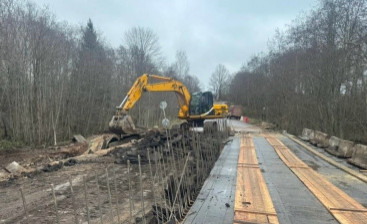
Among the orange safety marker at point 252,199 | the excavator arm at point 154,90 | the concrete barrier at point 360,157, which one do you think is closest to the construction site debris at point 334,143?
the concrete barrier at point 360,157

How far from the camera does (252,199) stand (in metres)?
4.52

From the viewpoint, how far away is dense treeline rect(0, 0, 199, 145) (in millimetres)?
14102

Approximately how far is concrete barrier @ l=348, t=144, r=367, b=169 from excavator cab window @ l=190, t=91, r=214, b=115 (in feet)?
36.7

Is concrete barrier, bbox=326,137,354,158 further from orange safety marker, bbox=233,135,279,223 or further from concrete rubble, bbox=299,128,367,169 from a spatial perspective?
orange safety marker, bbox=233,135,279,223

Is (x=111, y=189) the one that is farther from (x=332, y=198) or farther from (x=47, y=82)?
(x=47, y=82)

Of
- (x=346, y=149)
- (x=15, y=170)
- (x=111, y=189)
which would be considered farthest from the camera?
(x=346, y=149)

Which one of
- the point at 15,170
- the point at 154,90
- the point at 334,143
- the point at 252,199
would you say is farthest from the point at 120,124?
the point at 252,199

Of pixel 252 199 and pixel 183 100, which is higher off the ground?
pixel 183 100

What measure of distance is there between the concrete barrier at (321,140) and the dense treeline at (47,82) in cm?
1308

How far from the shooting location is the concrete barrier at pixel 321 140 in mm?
11090

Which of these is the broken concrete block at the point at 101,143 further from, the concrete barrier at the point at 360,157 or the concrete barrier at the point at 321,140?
the concrete barrier at the point at 360,157

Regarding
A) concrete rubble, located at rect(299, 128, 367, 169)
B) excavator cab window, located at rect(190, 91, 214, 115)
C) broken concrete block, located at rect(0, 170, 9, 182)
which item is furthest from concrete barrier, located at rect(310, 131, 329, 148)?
broken concrete block, located at rect(0, 170, 9, 182)

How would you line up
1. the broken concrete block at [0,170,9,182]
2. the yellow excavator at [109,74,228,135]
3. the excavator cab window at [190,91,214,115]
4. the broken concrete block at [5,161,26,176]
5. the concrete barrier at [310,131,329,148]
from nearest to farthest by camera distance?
1. the broken concrete block at [0,170,9,182]
2. the broken concrete block at [5,161,26,176]
3. the concrete barrier at [310,131,329,148]
4. the yellow excavator at [109,74,228,135]
5. the excavator cab window at [190,91,214,115]

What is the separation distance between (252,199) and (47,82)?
48.7ft
